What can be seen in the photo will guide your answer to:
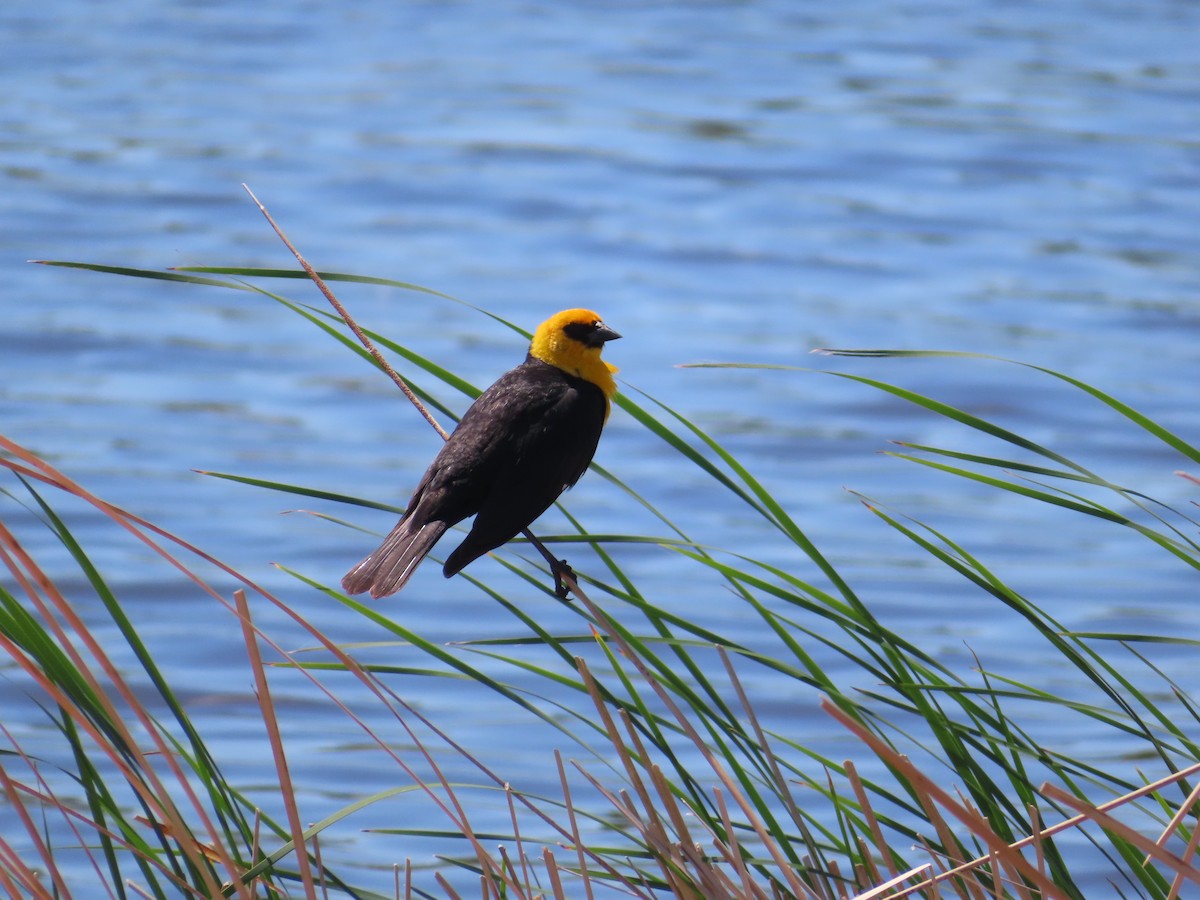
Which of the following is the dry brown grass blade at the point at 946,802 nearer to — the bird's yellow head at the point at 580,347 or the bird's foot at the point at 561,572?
the bird's foot at the point at 561,572

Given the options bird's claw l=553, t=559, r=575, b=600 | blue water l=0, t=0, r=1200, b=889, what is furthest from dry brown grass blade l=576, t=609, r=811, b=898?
blue water l=0, t=0, r=1200, b=889

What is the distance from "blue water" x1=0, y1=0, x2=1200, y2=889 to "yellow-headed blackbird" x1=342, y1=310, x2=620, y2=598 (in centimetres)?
287

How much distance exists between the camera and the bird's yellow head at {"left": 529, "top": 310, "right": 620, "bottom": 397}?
12.4 feet

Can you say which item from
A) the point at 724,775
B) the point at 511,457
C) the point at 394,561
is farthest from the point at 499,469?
the point at 724,775

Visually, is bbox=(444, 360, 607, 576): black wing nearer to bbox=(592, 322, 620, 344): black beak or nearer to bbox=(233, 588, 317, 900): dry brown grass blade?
bbox=(592, 322, 620, 344): black beak

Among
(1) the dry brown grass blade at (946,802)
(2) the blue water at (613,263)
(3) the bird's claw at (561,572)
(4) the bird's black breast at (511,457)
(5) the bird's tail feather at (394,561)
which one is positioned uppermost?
(2) the blue water at (613,263)

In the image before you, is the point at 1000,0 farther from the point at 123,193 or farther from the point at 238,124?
the point at 123,193

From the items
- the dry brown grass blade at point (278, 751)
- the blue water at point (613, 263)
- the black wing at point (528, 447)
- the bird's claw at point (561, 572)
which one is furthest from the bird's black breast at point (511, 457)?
the blue water at point (613, 263)

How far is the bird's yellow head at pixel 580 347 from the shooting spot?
3.79 m

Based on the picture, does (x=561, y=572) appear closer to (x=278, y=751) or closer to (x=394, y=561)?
(x=394, y=561)

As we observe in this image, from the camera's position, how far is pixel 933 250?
12633 mm

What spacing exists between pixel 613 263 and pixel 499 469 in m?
8.99

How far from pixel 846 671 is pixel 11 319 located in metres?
6.73

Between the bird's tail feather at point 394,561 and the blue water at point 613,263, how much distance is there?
9.60 ft
